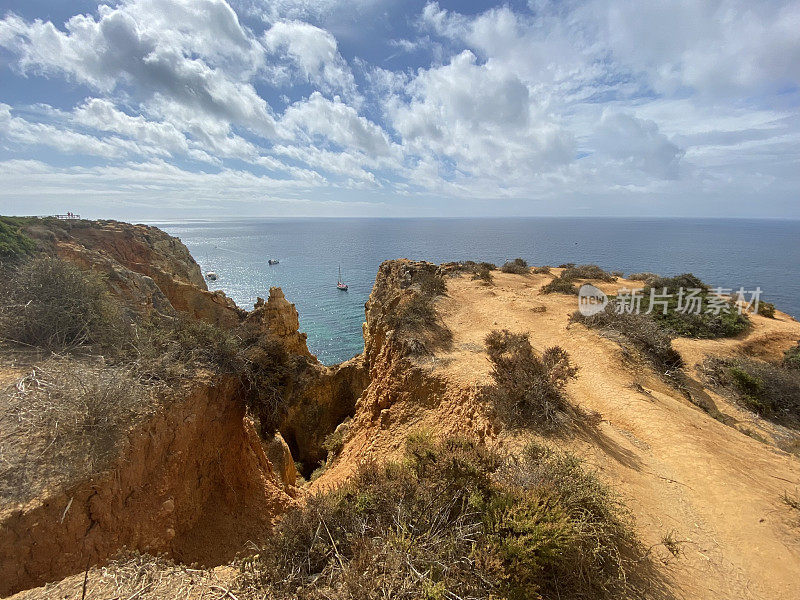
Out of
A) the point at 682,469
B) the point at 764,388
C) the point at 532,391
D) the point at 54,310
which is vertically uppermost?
the point at 54,310

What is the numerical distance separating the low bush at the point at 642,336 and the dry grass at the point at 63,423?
15270 mm

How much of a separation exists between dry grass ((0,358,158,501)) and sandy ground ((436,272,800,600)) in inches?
282

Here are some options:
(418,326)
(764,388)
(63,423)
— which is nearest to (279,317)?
(418,326)

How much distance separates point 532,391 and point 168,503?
24.9 ft

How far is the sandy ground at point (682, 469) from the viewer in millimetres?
4832

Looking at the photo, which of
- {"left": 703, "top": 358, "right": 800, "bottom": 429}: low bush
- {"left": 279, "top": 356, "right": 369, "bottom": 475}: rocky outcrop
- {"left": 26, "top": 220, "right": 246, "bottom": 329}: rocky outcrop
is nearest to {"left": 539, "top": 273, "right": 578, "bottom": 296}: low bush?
{"left": 703, "top": 358, "right": 800, "bottom": 429}: low bush

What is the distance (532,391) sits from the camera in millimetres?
7605

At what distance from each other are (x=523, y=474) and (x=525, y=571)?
1.46 metres

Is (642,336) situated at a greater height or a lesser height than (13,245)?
lesser

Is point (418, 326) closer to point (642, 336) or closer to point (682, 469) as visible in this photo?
point (682, 469)

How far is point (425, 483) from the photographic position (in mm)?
4512

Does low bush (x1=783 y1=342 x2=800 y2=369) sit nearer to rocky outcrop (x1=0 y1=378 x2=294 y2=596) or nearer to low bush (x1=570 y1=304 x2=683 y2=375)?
low bush (x1=570 y1=304 x2=683 y2=375)

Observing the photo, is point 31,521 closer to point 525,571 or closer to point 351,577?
point 351,577

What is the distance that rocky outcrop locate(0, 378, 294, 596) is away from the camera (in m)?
4.55
